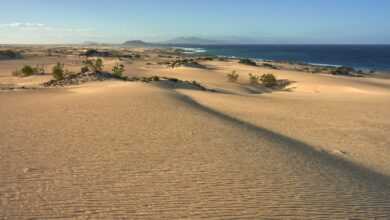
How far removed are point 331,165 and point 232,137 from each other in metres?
2.66

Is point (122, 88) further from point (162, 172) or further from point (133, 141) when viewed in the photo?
point (162, 172)

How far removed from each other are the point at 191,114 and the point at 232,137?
3329 millimetres

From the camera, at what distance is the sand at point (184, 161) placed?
6316 mm

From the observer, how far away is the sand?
6316mm

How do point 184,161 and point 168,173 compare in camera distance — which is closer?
point 168,173

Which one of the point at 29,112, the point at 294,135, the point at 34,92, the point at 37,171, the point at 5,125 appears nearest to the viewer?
the point at 37,171

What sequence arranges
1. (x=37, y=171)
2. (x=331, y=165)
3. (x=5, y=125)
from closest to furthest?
(x=37, y=171), (x=331, y=165), (x=5, y=125)

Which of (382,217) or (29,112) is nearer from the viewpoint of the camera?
(382,217)

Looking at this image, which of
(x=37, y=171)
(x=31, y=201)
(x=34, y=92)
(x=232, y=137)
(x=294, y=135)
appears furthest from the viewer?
(x=34, y=92)

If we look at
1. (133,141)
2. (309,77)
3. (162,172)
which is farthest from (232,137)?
(309,77)

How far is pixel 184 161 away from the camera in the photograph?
8.57 m

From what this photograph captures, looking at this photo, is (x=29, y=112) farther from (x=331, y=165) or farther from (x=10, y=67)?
(x=10, y=67)

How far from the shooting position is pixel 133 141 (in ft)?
33.3

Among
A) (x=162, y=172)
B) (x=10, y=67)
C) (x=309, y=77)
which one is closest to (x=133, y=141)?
(x=162, y=172)
